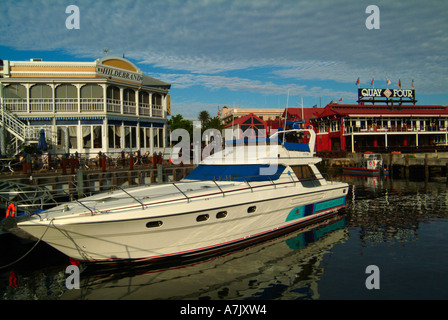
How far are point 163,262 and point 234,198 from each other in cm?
256

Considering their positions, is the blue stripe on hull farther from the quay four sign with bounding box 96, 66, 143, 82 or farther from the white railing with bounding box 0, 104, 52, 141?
the white railing with bounding box 0, 104, 52, 141

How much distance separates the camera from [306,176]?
12070 mm

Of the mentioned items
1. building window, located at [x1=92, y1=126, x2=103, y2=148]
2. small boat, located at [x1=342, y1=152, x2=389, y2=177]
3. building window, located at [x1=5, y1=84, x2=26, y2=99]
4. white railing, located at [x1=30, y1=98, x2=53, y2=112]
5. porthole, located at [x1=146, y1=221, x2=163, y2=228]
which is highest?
building window, located at [x1=5, y1=84, x2=26, y2=99]

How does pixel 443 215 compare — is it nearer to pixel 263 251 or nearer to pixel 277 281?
pixel 263 251

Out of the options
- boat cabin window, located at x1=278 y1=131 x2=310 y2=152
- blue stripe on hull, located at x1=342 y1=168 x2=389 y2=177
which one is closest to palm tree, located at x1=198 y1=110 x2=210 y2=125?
blue stripe on hull, located at x1=342 y1=168 x2=389 y2=177

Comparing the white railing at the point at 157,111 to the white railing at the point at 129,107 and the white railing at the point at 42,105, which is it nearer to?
the white railing at the point at 129,107

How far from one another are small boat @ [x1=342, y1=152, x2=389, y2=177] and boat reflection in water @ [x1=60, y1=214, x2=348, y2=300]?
24927mm

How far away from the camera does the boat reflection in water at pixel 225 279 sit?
6.82 meters

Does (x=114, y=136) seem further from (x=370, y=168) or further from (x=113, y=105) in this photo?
(x=370, y=168)

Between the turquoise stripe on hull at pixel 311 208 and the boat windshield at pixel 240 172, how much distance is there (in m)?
1.41

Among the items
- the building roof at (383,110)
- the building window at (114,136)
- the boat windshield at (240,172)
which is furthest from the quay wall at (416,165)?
the building window at (114,136)

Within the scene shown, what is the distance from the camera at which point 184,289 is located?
6.98 metres

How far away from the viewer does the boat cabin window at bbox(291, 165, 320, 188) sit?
11690 millimetres

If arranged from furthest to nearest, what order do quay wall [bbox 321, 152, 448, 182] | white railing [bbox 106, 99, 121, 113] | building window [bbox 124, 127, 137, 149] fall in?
1. quay wall [bbox 321, 152, 448, 182]
2. building window [bbox 124, 127, 137, 149]
3. white railing [bbox 106, 99, 121, 113]
